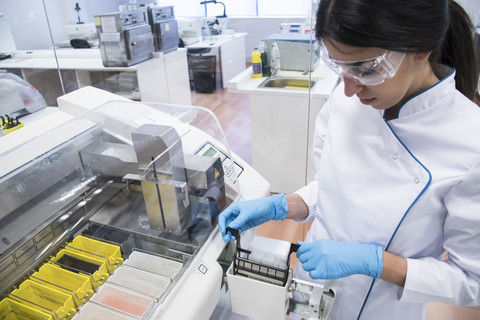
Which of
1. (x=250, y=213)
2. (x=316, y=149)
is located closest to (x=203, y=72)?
(x=316, y=149)

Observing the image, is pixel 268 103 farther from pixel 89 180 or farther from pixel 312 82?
pixel 89 180

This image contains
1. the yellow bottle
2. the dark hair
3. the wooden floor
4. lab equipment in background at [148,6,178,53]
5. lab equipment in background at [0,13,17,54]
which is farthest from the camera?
lab equipment in background at [148,6,178,53]

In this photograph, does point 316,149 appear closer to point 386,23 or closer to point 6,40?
point 386,23

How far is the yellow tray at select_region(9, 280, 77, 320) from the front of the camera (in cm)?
68

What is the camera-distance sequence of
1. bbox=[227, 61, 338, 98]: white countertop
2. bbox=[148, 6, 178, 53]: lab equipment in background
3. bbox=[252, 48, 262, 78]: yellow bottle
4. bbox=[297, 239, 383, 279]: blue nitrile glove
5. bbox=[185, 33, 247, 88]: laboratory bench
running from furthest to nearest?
1. bbox=[185, 33, 247, 88]: laboratory bench
2. bbox=[148, 6, 178, 53]: lab equipment in background
3. bbox=[252, 48, 262, 78]: yellow bottle
4. bbox=[227, 61, 338, 98]: white countertop
5. bbox=[297, 239, 383, 279]: blue nitrile glove

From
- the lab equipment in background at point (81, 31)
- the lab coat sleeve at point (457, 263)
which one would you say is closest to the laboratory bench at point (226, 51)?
the lab equipment in background at point (81, 31)

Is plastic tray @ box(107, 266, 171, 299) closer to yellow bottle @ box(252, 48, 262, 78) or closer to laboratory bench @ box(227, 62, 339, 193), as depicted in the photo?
laboratory bench @ box(227, 62, 339, 193)

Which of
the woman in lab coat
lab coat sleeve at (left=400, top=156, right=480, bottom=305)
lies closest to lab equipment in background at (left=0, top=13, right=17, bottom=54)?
the woman in lab coat

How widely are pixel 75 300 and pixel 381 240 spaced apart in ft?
2.31

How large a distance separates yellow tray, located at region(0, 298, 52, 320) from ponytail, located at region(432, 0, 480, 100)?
991 mm

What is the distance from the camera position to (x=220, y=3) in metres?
4.59

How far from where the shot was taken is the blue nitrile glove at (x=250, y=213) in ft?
3.11

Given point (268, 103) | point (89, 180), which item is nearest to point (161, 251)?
point (89, 180)

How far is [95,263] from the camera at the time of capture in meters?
0.79
